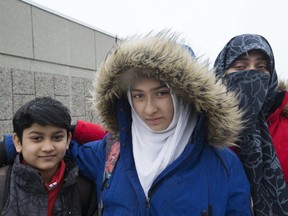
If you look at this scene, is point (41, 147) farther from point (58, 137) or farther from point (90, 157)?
point (90, 157)

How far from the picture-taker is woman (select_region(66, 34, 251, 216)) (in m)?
1.42

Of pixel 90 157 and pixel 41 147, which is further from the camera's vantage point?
pixel 90 157

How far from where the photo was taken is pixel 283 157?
1.62m

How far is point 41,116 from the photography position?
1616 mm

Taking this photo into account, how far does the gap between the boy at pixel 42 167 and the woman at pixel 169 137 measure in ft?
0.72

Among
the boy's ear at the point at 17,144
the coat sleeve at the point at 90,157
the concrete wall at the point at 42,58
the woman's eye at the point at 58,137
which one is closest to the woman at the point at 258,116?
the coat sleeve at the point at 90,157

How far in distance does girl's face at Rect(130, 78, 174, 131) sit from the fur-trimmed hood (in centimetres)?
6

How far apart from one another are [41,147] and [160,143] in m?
0.68

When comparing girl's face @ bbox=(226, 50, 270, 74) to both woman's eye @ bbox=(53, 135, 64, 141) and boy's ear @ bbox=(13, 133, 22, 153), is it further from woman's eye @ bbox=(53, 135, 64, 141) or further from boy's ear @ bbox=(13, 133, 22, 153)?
boy's ear @ bbox=(13, 133, 22, 153)

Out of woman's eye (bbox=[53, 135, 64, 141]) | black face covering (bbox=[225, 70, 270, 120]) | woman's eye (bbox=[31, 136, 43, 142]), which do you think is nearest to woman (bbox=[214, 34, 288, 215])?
black face covering (bbox=[225, 70, 270, 120])

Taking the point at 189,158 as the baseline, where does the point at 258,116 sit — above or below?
above

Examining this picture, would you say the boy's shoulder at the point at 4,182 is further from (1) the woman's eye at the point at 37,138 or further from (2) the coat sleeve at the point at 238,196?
(2) the coat sleeve at the point at 238,196

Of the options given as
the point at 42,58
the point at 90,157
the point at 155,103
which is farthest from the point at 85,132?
the point at 42,58

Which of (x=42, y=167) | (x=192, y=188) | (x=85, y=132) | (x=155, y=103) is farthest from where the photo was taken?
(x=85, y=132)
